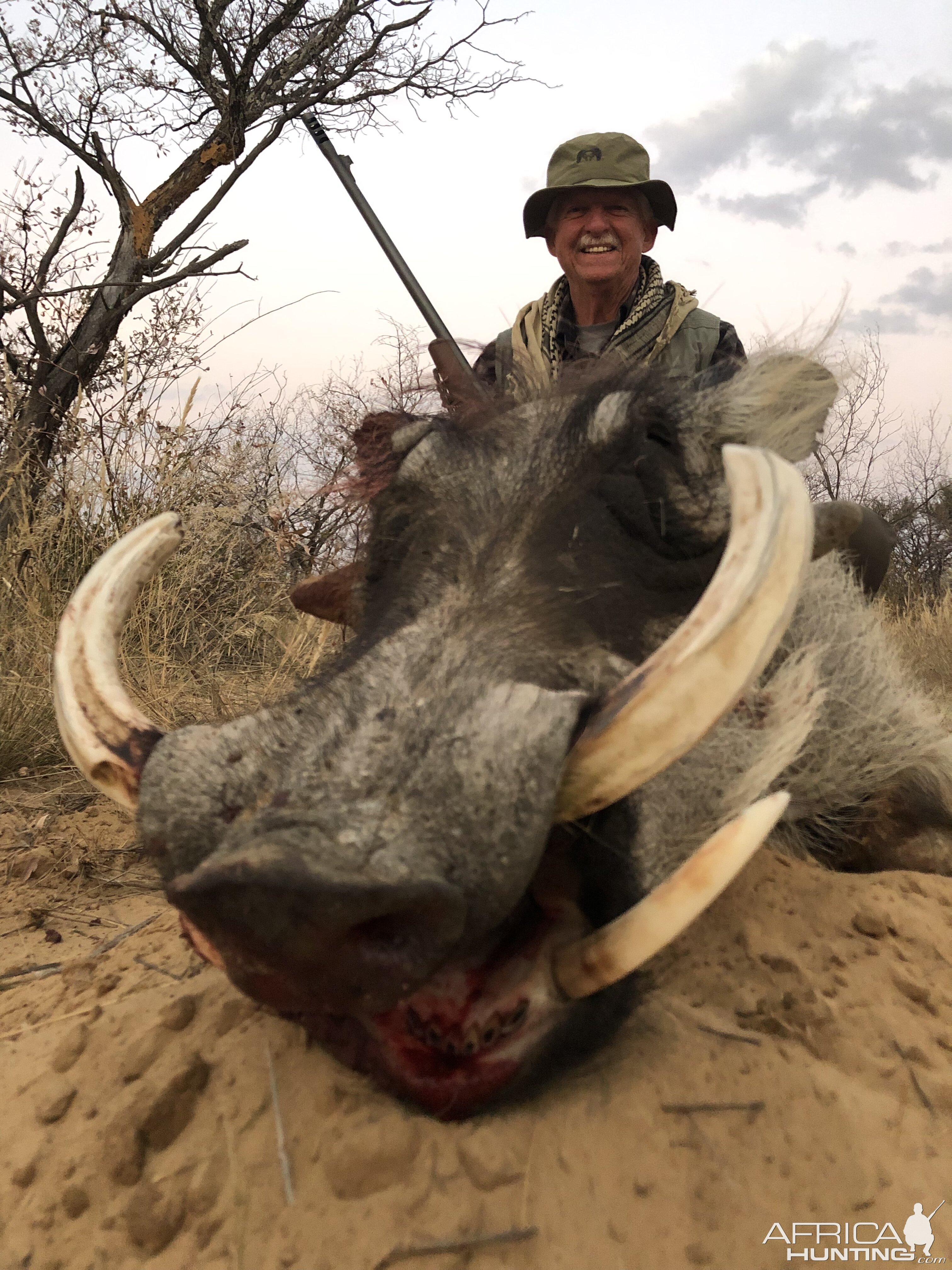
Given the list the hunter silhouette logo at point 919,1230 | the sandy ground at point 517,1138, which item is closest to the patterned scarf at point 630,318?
the sandy ground at point 517,1138

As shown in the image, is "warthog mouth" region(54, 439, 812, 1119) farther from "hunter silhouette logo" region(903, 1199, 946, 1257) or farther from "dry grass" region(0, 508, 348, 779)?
"dry grass" region(0, 508, 348, 779)

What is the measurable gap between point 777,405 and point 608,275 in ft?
5.49

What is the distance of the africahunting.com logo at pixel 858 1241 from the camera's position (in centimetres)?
104

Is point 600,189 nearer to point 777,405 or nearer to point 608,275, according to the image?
point 608,275

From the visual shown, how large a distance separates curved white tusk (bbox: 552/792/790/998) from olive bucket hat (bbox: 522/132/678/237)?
3.13 m

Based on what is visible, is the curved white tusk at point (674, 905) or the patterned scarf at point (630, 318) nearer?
the curved white tusk at point (674, 905)

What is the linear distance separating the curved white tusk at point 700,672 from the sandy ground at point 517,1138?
0.46 meters

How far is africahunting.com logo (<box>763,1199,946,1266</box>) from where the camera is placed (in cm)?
104

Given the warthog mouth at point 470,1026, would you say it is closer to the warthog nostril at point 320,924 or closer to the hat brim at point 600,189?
the warthog nostril at point 320,924

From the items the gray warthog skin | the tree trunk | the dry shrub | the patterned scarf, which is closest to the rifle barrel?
the patterned scarf

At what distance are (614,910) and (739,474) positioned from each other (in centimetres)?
66

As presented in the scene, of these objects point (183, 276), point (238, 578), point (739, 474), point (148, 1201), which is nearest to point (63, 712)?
point (148, 1201)

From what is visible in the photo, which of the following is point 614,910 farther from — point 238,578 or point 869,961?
point 238,578

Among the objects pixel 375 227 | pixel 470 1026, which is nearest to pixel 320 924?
pixel 470 1026
